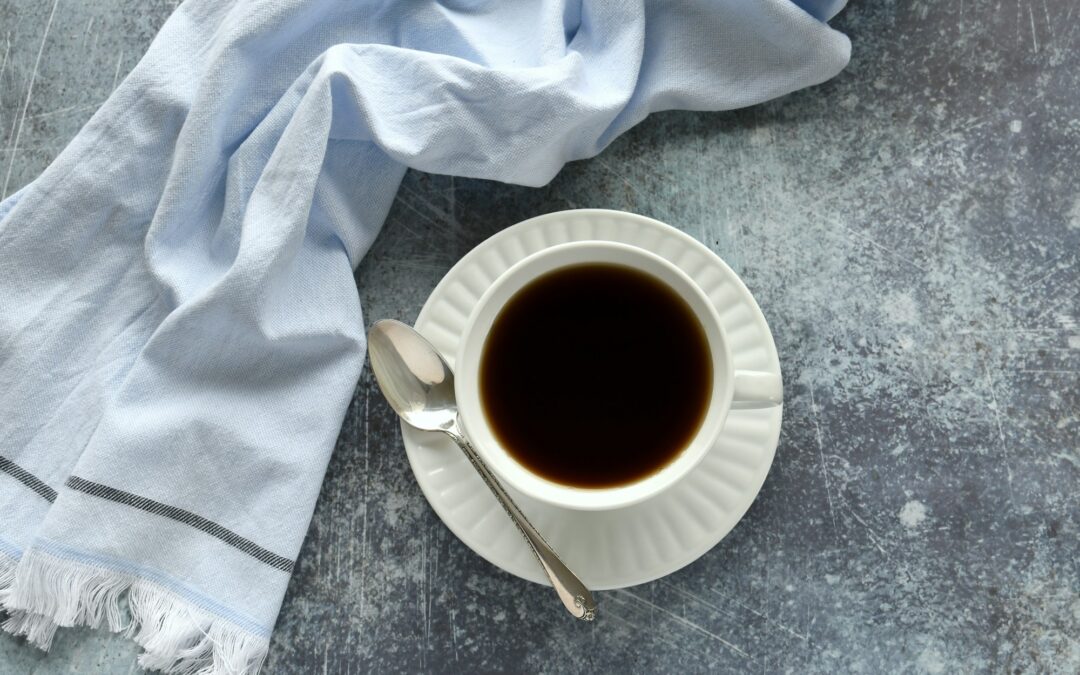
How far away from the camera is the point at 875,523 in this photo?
0.90m

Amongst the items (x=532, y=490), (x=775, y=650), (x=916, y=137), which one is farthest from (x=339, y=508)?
(x=916, y=137)

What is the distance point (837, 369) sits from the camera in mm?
917

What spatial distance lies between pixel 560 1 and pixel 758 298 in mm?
376

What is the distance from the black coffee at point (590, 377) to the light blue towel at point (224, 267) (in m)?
0.18

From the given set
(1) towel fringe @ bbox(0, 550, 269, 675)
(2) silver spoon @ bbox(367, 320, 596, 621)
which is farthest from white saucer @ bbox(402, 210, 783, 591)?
(1) towel fringe @ bbox(0, 550, 269, 675)

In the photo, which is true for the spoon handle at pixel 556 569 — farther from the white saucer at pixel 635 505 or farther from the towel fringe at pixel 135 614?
the towel fringe at pixel 135 614

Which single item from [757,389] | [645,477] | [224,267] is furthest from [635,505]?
[224,267]

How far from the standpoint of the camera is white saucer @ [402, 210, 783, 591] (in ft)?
2.73

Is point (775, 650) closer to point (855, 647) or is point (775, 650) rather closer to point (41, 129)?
point (855, 647)

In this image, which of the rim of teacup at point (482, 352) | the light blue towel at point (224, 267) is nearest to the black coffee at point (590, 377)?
the rim of teacup at point (482, 352)

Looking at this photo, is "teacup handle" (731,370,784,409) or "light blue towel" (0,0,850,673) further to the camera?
Result: "light blue towel" (0,0,850,673)

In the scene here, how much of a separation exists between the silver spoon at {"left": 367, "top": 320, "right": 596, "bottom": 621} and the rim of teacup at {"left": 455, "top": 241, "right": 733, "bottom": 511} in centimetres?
6

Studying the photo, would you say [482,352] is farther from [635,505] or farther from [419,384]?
[635,505]

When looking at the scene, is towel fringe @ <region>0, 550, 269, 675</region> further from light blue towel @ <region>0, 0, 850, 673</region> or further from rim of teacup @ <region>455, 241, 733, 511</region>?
rim of teacup @ <region>455, 241, 733, 511</region>
